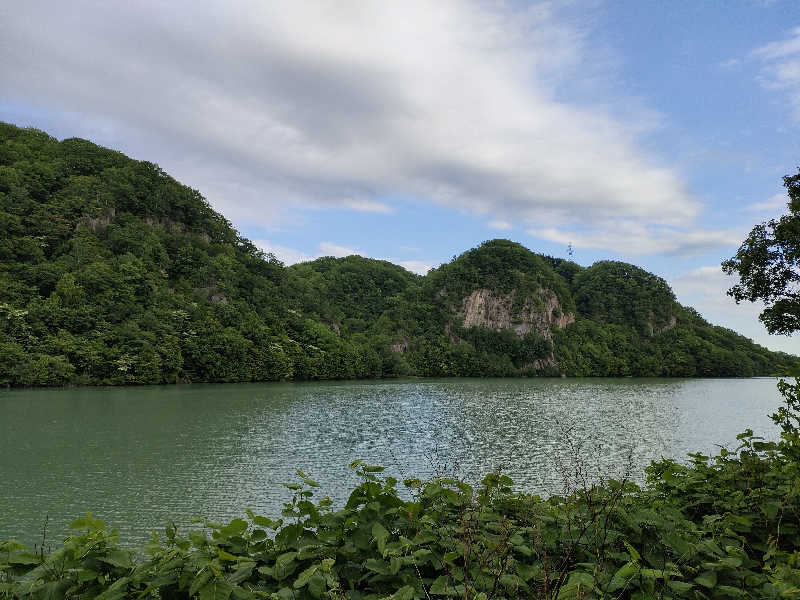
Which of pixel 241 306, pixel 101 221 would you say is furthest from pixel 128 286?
pixel 101 221

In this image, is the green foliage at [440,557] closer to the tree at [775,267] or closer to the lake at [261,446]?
the lake at [261,446]

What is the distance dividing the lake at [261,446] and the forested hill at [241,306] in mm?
17396

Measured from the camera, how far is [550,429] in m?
27.6

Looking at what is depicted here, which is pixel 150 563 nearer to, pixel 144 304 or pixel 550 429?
pixel 550 429

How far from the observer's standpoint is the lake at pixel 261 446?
12.8 metres

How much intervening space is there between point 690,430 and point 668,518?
3064 cm

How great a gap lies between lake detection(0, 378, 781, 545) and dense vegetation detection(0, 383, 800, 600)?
1.96ft

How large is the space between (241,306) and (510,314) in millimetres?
80660

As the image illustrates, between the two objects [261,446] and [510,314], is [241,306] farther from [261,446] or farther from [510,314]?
[510,314]

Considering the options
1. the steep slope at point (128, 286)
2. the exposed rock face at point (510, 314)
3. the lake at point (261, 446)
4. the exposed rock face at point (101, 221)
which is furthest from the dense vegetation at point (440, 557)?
the exposed rock face at point (510, 314)

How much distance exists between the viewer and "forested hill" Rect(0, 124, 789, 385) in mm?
56750

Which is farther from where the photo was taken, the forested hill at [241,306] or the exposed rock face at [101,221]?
the exposed rock face at [101,221]

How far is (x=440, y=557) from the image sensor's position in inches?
119

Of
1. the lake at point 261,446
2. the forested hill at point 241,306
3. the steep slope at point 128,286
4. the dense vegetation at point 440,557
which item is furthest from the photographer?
the forested hill at point 241,306
